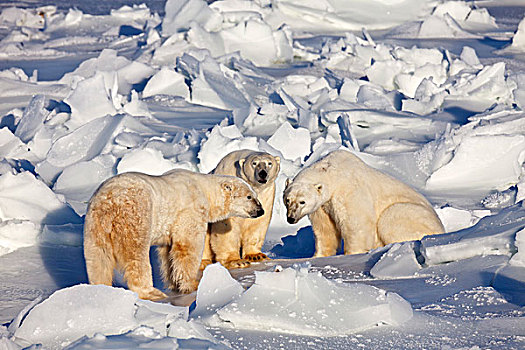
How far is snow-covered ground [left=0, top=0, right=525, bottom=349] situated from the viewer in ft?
8.91

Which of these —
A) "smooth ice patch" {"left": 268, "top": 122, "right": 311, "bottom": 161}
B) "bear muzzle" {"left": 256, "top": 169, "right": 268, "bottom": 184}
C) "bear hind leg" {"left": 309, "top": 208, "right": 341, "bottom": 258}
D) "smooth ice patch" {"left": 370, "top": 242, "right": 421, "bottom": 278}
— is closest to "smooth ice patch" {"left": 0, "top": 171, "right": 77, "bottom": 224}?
"bear muzzle" {"left": 256, "top": 169, "right": 268, "bottom": 184}

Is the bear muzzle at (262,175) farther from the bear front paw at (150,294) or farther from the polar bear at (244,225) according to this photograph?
the bear front paw at (150,294)

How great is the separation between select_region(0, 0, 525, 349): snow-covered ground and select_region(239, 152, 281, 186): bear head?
22.7 inches

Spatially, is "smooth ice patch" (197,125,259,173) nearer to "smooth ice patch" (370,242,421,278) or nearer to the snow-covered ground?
the snow-covered ground

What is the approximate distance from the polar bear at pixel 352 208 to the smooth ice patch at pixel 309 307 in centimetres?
188

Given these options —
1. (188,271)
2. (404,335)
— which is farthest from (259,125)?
(404,335)

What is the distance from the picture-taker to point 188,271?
414 centimetres

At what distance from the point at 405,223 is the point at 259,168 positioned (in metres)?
1.13

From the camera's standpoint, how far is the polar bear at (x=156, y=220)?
3.67 m

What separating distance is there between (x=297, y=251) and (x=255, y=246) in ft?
2.44

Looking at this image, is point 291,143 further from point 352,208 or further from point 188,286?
point 188,286

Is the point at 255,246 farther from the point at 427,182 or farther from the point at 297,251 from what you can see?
the point at 427,182

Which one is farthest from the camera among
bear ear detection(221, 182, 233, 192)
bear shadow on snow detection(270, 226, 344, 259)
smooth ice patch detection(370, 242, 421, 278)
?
bear shadow on snow detection(270, 226, 344, 259)

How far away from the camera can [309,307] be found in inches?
111
